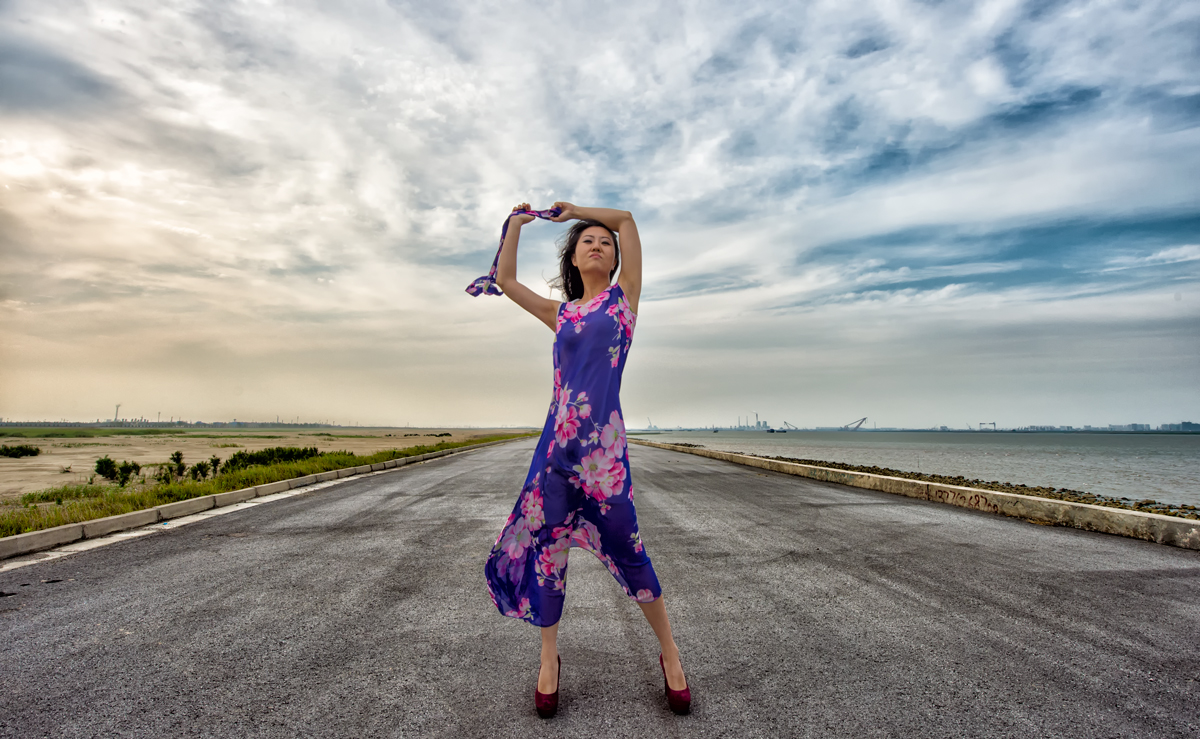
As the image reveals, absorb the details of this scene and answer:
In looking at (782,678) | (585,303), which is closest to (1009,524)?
(782,678)

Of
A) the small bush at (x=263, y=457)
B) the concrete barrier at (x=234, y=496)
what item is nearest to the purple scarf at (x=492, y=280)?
the concrete barrier at (x=234, y=496)

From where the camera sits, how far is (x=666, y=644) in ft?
7.69

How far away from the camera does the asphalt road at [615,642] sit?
2.25 meters

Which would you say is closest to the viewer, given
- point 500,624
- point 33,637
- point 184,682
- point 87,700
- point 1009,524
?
point 87,700

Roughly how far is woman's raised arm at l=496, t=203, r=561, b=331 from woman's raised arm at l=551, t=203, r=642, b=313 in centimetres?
25

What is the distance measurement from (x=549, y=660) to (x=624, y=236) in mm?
1921

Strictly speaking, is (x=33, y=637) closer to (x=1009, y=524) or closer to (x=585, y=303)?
(x=585, y=303)

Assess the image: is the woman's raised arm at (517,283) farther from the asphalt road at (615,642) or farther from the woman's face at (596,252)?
the asphalt road at (615,642)

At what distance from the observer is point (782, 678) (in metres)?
2.61

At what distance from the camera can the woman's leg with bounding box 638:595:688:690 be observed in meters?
2.32

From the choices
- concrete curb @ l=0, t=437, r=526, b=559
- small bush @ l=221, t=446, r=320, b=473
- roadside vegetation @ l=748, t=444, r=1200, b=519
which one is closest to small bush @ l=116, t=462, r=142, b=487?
small bush @ l=221, t=446, r=320, b=473

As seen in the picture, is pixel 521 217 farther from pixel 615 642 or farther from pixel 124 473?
pixel 124 473

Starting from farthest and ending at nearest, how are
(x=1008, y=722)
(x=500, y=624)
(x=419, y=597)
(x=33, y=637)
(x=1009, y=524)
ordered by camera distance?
1. (x=1009, y=524)
2. (x=419, y=597)
3. (x=500, y=624)
4. (x=33, y=637)
5. (x=1008, y=722)

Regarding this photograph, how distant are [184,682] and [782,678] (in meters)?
2.79
